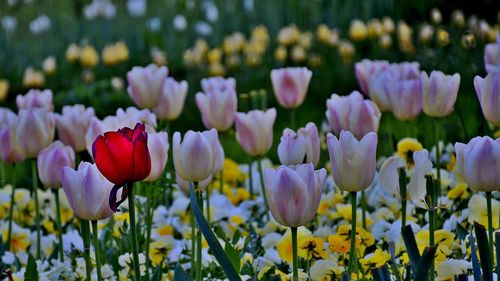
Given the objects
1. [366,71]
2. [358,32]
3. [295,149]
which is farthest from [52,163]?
[358,32]

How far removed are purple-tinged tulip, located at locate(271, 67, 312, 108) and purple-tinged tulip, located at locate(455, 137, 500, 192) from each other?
3.93ft

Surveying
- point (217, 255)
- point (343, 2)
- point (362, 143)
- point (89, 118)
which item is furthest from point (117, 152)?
point (343, 2)

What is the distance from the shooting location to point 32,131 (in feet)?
7.69

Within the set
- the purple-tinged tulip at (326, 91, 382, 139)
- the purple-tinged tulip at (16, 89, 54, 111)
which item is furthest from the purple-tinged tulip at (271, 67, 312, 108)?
the purple-tinged tulip at (16, 89, 54, 111)

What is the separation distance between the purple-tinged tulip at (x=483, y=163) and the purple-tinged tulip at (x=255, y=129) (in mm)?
843

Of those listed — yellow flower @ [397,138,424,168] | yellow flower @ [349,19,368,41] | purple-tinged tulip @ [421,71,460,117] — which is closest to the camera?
purple-tinged tulip @ [421,71,460,117]

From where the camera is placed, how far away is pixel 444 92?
2322mm

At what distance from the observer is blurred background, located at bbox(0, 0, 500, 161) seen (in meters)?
6.07

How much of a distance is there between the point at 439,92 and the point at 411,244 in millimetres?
982

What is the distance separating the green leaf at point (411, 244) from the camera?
140 centimetres

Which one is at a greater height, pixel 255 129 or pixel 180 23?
pixel 180 23

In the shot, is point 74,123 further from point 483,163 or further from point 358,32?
point 358,32

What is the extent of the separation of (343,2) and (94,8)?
260 centimetres

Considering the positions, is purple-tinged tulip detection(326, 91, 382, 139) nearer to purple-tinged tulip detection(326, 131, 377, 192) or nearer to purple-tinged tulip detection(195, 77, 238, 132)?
purple-tinged tulip detection(195, 77, 238, 132)
